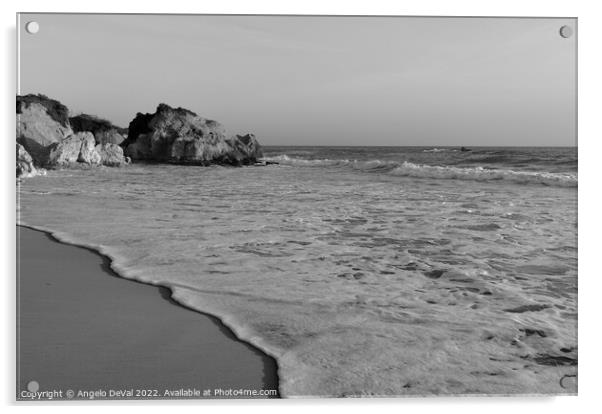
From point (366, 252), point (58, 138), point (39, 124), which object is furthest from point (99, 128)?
point (366, 252)

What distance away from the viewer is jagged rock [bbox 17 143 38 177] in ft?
9.50

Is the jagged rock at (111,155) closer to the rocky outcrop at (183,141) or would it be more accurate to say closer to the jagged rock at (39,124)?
the rocky outcrop at (183,141)

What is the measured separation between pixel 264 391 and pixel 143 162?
252 centimetres

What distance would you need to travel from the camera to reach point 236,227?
11.8 feet

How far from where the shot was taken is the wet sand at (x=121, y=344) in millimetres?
2254

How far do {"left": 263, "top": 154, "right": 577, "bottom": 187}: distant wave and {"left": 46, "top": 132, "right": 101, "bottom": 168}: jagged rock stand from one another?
5.02 feet

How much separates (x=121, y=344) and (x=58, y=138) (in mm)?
2010

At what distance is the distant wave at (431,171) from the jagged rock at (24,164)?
1.51 meters

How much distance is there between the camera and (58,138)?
3.73 m

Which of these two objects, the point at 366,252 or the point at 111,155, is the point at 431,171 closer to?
the point at 366,252

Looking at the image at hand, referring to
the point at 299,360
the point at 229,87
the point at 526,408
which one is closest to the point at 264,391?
the point at 299,360

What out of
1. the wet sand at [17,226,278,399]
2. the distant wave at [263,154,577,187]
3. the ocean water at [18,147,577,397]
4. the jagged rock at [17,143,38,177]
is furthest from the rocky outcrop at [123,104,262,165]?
the wet sand at [17,226,278,399]

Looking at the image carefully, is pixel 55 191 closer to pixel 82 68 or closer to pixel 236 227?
pixel 82 68

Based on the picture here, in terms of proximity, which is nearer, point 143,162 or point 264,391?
point 264,391
